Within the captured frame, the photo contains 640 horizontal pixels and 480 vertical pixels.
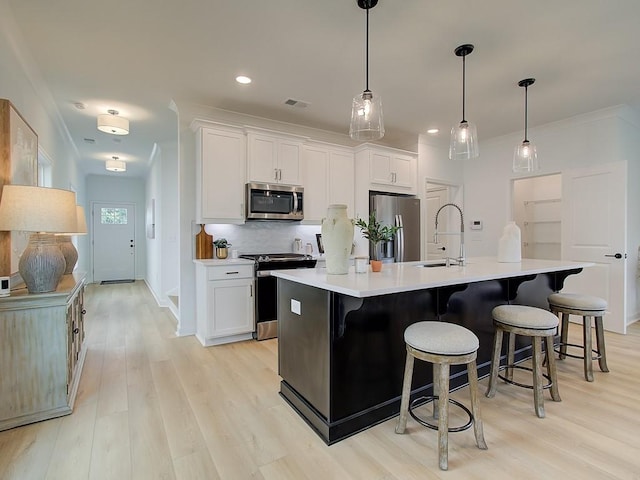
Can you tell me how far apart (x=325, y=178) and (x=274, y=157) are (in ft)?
2.63

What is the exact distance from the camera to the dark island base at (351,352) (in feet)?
6.32

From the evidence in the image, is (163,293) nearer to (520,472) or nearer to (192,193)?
(192,193)

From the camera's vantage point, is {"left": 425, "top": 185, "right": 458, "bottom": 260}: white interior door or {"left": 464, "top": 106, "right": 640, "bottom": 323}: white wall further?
{"left": 425, "top": 185, "right": 458, "bottom": 260}: white interior door

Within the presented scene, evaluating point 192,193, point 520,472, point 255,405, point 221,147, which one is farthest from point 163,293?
point 520,472

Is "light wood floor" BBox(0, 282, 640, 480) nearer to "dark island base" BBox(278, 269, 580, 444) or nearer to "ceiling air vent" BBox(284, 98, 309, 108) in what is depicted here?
"dark island base" BBox(278, 269, 580, 444)

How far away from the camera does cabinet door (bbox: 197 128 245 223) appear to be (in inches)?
145

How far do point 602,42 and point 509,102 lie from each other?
47.6 inches

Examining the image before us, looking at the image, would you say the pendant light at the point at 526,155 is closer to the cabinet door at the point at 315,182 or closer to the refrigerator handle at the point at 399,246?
the refrigerator handle at the point at 399,246

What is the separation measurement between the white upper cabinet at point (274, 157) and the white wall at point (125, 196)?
6.13 meters

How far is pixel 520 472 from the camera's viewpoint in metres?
1.64

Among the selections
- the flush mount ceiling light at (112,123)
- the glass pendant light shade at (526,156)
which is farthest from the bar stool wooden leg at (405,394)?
the flush mount ceiling light at (112,123)

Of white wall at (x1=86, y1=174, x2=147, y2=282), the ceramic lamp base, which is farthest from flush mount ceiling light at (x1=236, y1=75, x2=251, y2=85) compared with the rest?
white wall at (x1=86, y1=174, x2=147, y2=282)

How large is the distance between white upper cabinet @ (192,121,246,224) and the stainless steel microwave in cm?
12

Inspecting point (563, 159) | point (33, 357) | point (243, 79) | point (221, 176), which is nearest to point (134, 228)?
point (221, 176)
